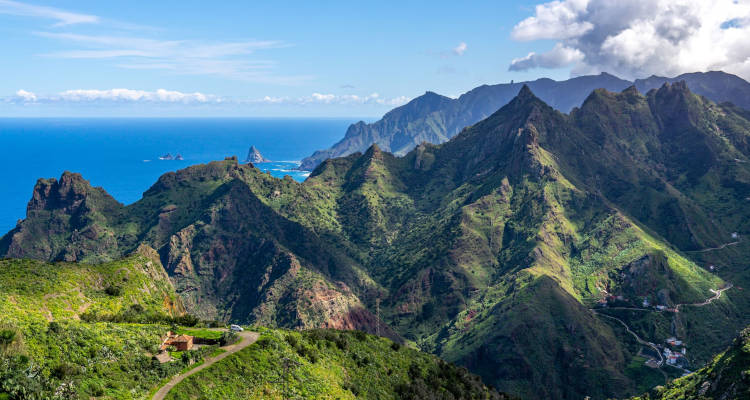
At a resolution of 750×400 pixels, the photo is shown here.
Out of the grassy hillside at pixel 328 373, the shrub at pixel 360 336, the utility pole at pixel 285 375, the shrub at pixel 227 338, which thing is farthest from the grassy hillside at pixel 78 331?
the shrub at pixel 360 336

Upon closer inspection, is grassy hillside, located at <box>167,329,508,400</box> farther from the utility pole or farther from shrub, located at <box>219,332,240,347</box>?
shrub, located at <box>219,332,240,347</box>

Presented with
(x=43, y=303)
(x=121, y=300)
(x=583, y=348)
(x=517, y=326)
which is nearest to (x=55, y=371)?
(x=43, y=303)

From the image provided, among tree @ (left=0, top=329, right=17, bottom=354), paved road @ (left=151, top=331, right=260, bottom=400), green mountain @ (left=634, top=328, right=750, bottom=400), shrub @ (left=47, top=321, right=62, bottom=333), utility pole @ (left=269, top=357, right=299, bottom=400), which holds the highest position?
tree @ (left=0, top=329, right=17, bottom=354)

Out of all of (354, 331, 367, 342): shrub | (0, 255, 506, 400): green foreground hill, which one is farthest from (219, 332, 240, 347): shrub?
(354, 331, 367, 342): shrub

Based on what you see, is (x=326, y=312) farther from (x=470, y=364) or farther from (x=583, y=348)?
(x=583, y=348)

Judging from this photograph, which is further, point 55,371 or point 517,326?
point 517,326

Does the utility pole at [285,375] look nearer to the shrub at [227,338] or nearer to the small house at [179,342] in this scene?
the shrub at [227,338]
